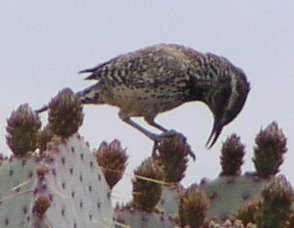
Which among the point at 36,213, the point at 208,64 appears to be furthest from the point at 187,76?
the point at 36,213

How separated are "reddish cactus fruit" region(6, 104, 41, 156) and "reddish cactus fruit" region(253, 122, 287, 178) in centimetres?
96

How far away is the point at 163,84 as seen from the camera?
7.79 m

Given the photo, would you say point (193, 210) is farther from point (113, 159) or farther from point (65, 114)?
point (65, 114)

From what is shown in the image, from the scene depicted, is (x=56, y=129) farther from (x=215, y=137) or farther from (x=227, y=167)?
(x=215, y=137)

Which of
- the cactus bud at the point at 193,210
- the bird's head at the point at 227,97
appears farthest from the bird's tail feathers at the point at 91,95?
the cactus bud at the point at 193,210

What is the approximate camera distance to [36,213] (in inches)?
141

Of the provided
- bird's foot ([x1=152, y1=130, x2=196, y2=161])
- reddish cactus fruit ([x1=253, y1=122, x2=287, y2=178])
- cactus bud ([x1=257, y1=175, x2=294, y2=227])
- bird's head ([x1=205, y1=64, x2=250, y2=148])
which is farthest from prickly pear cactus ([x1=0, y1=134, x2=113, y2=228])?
bird's head ([x1=205, y1=64, x2=250, y2=148])

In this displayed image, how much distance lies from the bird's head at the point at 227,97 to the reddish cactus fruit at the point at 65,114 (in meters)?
3.08

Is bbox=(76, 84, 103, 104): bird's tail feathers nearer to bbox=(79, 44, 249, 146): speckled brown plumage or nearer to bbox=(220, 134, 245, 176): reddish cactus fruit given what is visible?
bbox=(79, 44, 249, 146): speckled brown plumage

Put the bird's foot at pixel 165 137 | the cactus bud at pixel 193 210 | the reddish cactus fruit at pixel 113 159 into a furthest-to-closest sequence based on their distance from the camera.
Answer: the bird's foot at pixel 165 137
the reddish cactus fruit at pixel 113 159
the cactus bud at pixel 193 210

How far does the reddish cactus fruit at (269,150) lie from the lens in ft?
15.6

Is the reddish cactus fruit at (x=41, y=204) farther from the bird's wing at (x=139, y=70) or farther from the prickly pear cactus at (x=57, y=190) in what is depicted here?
the bird's wing at (x=139, y=70)

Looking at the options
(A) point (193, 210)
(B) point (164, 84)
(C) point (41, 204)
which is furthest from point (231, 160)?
(B) point (164, 84)

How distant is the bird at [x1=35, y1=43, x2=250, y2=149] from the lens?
25.4 feet
